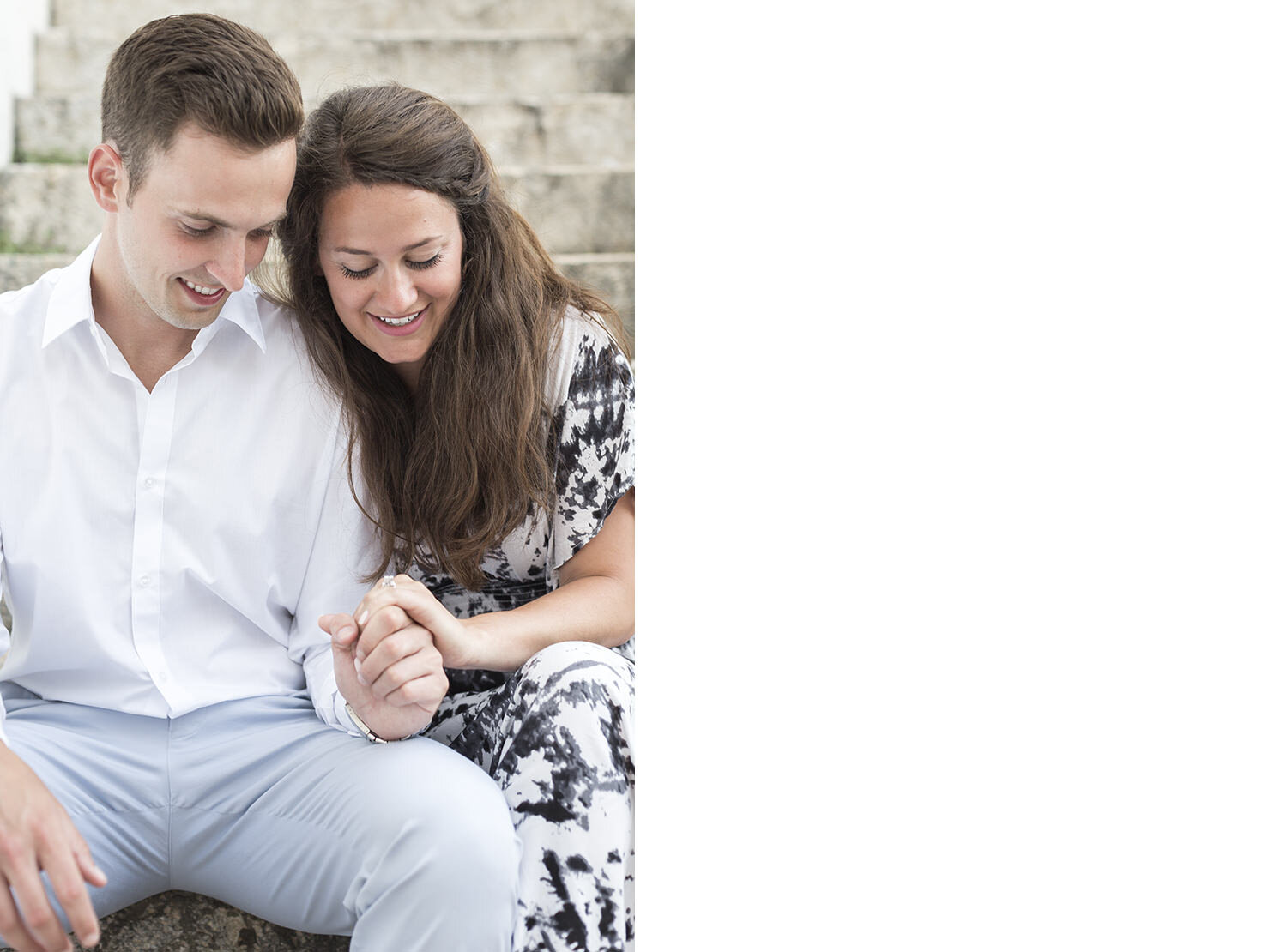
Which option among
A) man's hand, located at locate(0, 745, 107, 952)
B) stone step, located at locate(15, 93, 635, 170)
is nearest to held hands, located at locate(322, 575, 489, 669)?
man's hand, located at locate(0, 745, 107, 952)

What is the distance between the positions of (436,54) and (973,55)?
1257 mm

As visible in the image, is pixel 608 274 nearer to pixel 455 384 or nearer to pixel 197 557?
pixel 455 384

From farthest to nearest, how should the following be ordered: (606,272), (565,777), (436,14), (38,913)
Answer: (436,14)
(606,272)
(565,777)
(38,913)

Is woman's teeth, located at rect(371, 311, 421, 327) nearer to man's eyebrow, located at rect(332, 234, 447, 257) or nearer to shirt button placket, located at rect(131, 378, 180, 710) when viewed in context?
man's eyebrow, located at rect(332, 234, 447, 257)

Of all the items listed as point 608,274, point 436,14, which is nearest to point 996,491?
point 608,274

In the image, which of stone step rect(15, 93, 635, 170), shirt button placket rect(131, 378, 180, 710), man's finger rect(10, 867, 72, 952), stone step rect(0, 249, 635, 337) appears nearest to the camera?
man's finger rect(10, 867, 72, 952)

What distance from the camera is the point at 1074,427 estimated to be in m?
0.80

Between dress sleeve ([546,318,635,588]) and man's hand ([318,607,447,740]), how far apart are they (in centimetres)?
23

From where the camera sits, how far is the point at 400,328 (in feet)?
3.13

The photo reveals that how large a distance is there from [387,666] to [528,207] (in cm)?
97

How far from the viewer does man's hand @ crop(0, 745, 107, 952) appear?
0.70 metres

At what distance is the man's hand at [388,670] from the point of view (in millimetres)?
793

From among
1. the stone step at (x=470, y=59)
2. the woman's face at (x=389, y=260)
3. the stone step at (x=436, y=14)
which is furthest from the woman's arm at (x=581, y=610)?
the stone step at (x=436, y=14)

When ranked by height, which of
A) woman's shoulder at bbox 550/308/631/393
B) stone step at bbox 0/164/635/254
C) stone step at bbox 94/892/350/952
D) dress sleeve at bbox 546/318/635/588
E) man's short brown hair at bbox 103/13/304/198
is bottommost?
stone step at bbox 94/892/350/952
